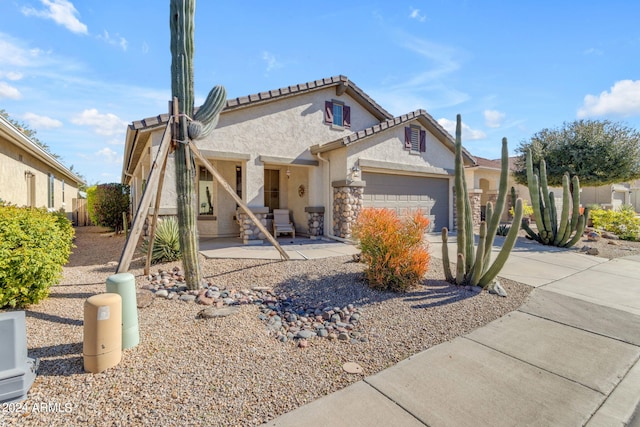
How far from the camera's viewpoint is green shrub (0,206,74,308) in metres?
3.74

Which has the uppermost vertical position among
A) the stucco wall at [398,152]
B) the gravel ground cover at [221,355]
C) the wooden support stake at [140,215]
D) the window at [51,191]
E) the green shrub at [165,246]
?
the stucco wall at [398,152]

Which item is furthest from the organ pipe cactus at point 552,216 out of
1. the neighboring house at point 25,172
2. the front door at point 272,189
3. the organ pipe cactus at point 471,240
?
the neighboring house at point 25,172

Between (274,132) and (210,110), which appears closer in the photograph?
(210,110)

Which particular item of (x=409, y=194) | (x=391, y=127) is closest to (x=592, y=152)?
(x=409, y=194)

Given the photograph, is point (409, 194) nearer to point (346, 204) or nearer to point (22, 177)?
point (346, 204)

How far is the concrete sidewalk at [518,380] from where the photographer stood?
2428 mm

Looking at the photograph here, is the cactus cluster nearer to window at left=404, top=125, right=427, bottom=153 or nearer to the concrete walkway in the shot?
the concrete walkway

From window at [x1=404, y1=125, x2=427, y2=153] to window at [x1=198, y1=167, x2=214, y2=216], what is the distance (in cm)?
799

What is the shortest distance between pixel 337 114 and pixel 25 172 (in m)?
12.1

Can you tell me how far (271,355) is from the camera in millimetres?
3307

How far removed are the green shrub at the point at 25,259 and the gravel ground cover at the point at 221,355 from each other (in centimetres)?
32

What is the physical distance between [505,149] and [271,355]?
5815 mm

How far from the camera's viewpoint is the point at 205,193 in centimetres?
1190

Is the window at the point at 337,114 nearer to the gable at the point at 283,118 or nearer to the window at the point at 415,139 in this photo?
the gable at the point at 283,118
